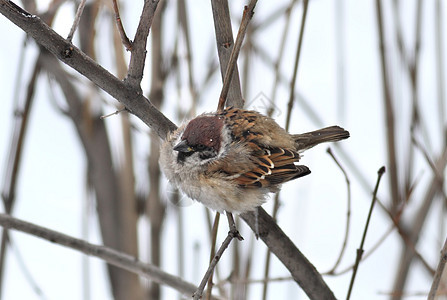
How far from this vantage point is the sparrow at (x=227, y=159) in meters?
1.45

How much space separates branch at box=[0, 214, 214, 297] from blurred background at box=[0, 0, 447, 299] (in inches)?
4.9

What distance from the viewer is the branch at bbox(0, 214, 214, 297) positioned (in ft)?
4.48

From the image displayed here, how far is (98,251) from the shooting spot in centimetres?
144

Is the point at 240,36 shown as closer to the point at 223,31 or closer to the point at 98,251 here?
the point at 223,31

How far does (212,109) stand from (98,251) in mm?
1449

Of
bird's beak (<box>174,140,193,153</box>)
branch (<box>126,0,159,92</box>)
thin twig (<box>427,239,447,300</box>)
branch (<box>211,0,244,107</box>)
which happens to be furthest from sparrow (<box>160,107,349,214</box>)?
thin twig (<box>427,239,447,300</box>)

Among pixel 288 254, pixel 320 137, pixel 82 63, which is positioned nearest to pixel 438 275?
pixel 288 254

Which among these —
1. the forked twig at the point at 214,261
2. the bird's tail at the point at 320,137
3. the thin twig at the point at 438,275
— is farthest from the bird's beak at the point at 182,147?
the thin twig at the point at 438,275

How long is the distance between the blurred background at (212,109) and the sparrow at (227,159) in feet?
0.29

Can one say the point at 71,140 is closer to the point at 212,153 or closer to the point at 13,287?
the point at 13,287

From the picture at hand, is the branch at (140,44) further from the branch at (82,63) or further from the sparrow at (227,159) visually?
the sparrow at (227,159)

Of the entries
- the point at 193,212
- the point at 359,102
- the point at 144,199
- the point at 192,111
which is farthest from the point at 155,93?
the point at 359,102

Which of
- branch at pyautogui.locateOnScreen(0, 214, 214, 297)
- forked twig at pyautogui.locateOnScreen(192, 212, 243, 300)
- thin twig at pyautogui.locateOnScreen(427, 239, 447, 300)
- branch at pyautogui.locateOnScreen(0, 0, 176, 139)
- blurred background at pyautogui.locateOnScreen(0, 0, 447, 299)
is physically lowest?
thin twig at pyautogui.locateOnScreen(427, 239, 447, 300)

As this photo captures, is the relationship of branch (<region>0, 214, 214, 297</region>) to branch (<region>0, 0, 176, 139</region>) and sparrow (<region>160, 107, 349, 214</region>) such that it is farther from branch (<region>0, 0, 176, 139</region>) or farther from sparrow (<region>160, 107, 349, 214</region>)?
branch (<region>0, 0, 176, 139</region>)
